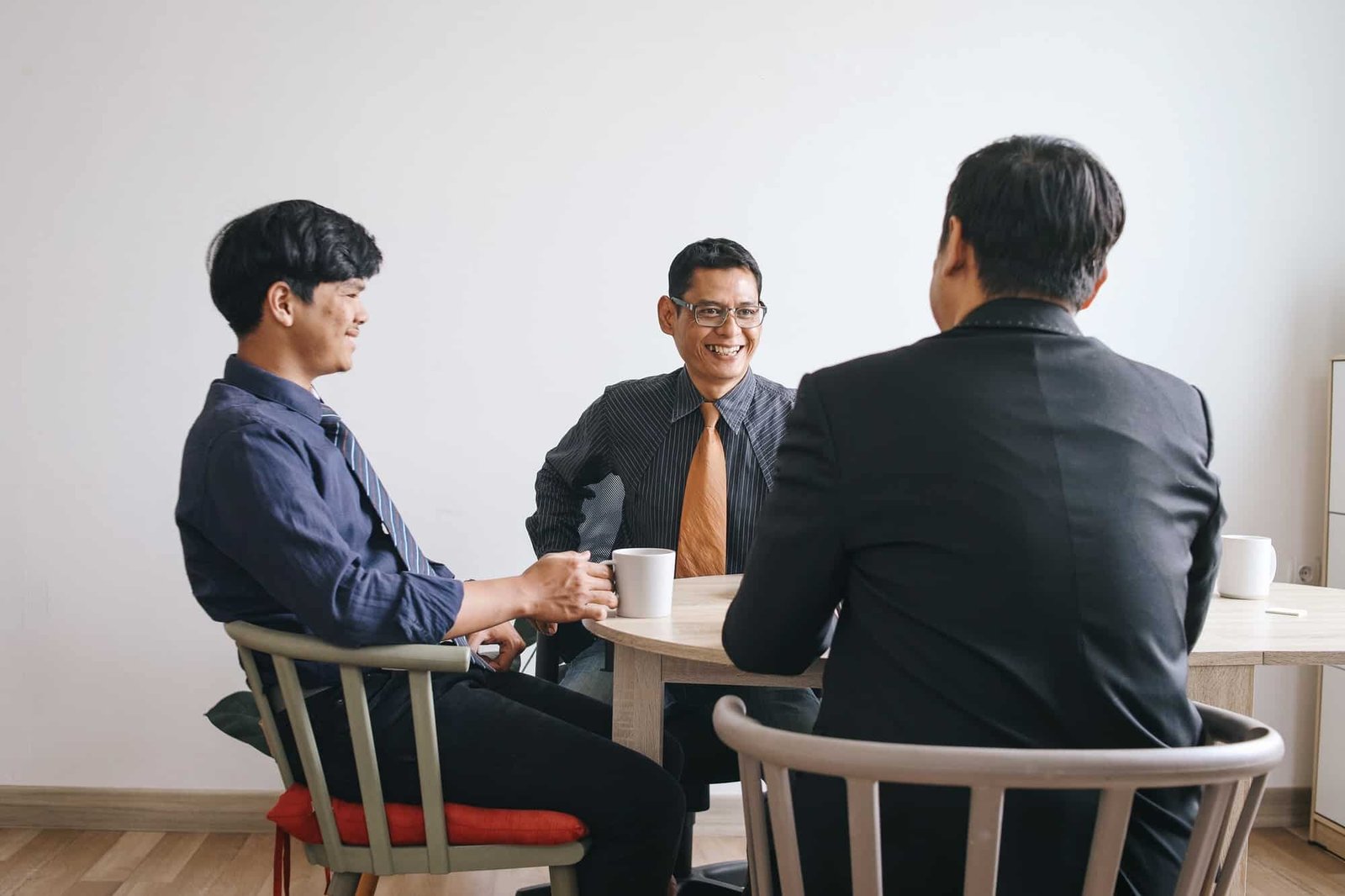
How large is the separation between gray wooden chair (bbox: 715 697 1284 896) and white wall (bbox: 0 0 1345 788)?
1.92 metres

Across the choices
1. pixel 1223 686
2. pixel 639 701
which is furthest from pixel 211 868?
pixel 1223 686

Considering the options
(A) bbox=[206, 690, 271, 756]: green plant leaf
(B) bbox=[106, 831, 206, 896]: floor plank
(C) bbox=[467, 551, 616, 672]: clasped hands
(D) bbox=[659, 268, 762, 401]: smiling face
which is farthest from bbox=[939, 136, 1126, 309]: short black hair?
(B) bbox=[106, 831, 206, 896]: floor plank

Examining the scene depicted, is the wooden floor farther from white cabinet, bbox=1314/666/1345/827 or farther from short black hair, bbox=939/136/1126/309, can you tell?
short black hair, bbox=939/136/1126/309

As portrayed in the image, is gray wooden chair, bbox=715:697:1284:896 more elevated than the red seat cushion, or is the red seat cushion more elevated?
gray wooden chair, bbox=715:697:1284:896

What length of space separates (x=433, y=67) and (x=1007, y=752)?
2.46 m

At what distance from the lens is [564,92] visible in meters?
2.77

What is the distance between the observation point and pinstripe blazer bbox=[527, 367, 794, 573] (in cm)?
215

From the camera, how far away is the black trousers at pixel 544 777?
1.47 m

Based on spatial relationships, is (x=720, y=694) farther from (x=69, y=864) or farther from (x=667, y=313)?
(x=69, y=864)

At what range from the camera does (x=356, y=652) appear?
136cm

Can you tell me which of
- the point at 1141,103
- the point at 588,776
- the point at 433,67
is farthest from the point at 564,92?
the point at 588,776

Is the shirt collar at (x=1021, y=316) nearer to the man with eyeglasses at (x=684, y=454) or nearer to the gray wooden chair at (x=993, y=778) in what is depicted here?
the gray wooden chair at (x=993, y=778)

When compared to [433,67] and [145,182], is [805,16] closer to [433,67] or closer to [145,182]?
[433,67]

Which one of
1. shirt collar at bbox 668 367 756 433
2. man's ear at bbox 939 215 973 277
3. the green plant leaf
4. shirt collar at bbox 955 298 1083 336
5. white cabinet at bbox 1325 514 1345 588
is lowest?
the green plant leaf
